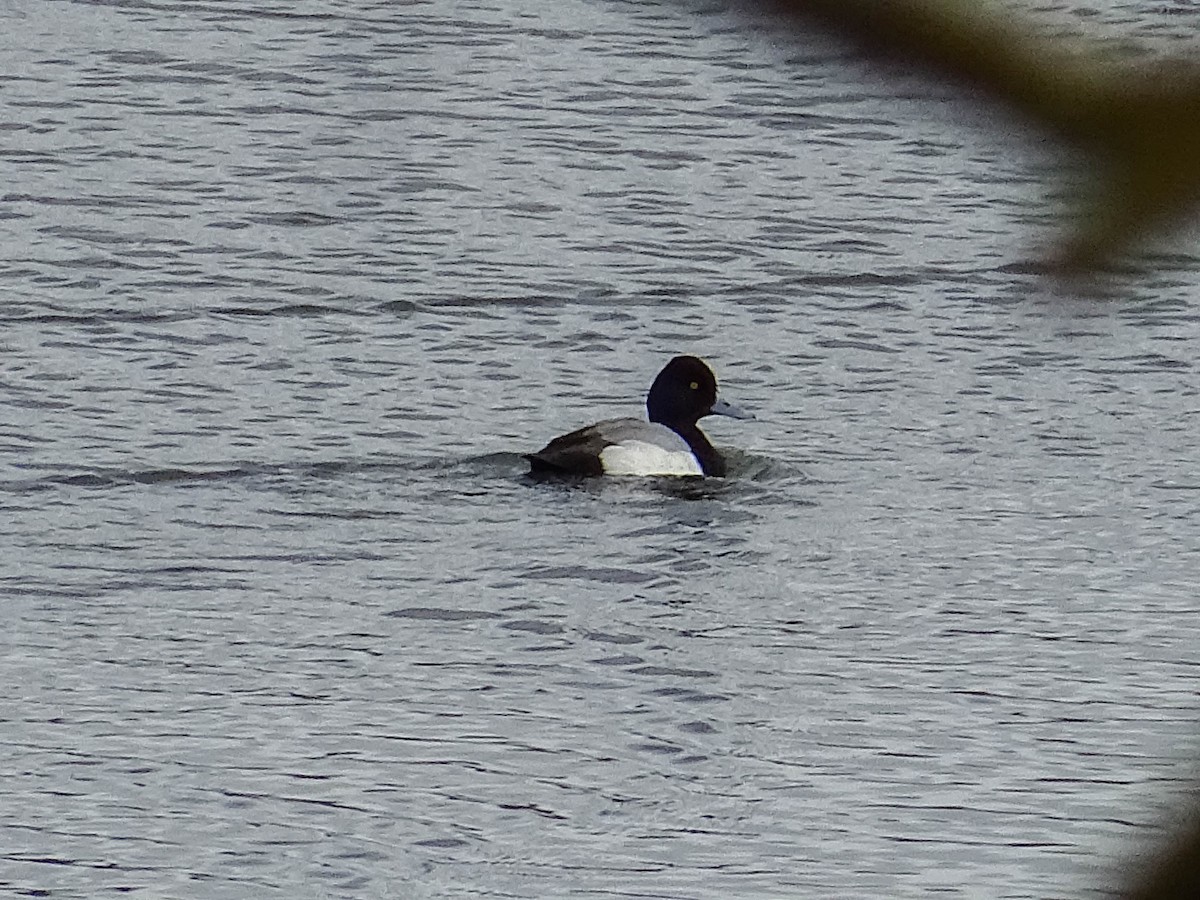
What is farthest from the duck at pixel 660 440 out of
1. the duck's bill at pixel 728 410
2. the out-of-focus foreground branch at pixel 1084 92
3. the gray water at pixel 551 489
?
the out-of-focus foreground branch at pixel 1084 92

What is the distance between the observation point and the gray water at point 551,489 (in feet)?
21.7

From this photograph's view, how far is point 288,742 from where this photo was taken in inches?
305

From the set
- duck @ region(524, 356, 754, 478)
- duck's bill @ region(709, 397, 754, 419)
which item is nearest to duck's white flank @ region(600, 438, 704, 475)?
duck @ region(524, 356, 754, 478)

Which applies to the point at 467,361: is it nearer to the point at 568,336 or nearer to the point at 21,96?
the point at 568,336

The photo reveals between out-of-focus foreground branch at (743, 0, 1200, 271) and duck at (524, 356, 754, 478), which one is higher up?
out-of-focus foreground branch at (743, 0, 1200, 271)

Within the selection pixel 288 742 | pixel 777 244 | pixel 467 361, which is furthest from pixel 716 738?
pixel 777 244

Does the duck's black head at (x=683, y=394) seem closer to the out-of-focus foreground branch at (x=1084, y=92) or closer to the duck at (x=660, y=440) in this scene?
the duck at (x=660, y=440)

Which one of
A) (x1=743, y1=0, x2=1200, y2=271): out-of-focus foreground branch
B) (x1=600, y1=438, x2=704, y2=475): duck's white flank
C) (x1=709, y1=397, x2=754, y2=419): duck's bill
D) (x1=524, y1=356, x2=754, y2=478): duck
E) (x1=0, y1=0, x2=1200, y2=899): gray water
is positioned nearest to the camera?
(x1=743, y1=0, x2=1200, y2=271): out-of-focus foreground branch

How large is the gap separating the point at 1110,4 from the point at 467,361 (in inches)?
494

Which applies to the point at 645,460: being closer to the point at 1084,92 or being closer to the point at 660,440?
the point at 660,440

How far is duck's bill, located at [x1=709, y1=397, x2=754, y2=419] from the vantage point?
1293 centimetres

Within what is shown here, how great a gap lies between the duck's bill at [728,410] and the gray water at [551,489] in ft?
0.63

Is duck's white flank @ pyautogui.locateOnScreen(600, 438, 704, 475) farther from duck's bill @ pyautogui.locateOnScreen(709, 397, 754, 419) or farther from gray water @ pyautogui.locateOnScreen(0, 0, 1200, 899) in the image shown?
duck's bill @ pyautogui.locateOnScreen(709, 397, 754, 419)

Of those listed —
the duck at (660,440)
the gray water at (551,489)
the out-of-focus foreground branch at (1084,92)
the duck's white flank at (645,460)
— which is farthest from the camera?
the duck's white flank at (645,460)
